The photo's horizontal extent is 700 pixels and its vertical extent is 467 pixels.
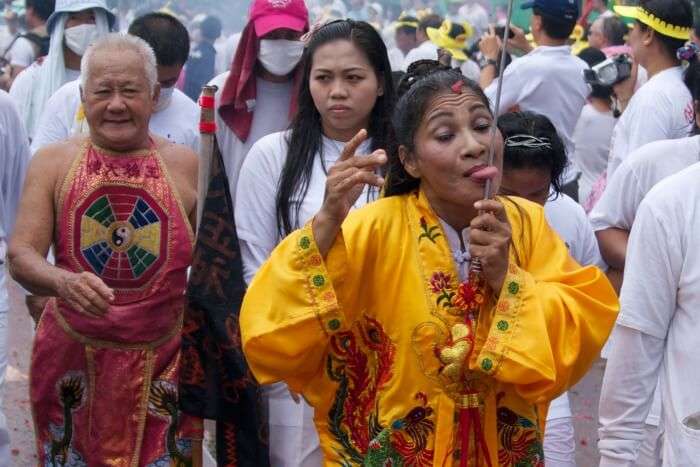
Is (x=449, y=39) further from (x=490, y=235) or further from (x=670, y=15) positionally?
(x=490, y=235)

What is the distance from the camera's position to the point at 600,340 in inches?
144

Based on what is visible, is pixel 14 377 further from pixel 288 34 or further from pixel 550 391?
pixel 550 391

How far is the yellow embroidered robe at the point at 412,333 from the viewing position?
3582 mm

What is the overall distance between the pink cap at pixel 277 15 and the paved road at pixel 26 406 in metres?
2.62

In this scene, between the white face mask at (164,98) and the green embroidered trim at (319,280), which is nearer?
the green embroidered trim at (319,280)

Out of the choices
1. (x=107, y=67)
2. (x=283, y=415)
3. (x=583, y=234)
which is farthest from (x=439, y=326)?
(x=107, y=67)

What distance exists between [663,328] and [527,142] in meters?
1.29

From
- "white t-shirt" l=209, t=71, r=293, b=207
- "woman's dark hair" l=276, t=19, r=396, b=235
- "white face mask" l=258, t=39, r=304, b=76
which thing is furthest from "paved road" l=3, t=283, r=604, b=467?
"woman's dark hair" l=276, t=19, r=396, b=235

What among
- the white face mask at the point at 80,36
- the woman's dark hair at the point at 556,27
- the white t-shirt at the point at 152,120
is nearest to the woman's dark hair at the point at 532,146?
the white t-shirt at the point at 152,120

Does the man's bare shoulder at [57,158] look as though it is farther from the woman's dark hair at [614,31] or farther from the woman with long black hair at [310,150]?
the woman's dark hair at [614,31]

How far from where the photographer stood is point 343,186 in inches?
139

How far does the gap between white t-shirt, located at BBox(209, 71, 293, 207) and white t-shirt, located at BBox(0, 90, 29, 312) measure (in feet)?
2.85

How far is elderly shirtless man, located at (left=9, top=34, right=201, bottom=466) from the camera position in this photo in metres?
5.26

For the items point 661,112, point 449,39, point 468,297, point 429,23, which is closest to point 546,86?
point 661,112
